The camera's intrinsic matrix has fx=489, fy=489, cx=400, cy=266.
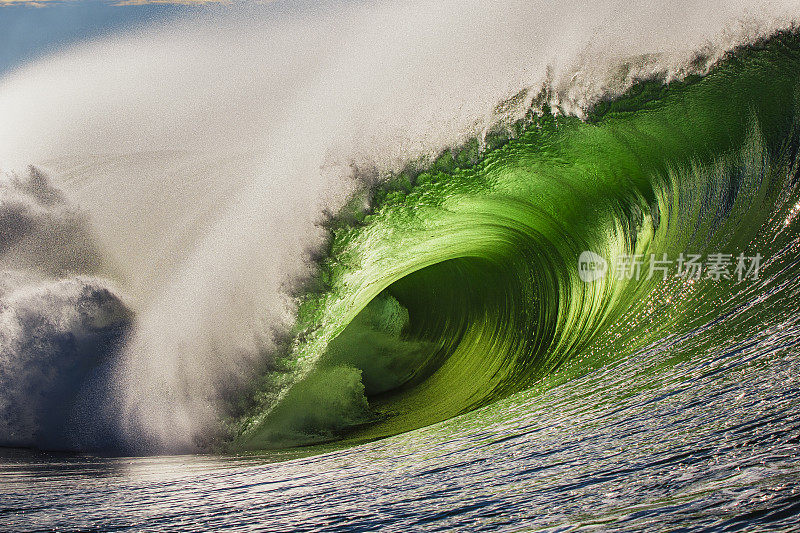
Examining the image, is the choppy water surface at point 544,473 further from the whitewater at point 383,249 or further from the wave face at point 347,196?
the wave face at point 347,196

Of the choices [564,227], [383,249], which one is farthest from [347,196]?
[564,227]

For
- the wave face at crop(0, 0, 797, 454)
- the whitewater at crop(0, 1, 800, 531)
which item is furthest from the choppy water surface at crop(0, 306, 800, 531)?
the wave face at crop(0, 0, 797, 454)

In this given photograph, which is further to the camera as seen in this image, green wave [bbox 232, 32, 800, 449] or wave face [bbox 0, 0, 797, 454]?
green wave [bbox 232, 32, 800, 449]

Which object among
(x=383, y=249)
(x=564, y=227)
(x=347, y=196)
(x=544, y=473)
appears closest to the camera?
(x=544, y=473)

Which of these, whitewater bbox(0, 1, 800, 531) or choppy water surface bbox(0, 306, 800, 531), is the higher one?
whitewater bbox(0, 1, 800, 531)

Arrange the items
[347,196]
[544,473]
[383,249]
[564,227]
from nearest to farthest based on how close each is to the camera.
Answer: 1. [544,473]
2. [347,196]
3. [383,249]
4. [564,227]

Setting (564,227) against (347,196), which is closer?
(347,196)

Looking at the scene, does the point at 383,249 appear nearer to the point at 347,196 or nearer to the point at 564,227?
the point at 347,196

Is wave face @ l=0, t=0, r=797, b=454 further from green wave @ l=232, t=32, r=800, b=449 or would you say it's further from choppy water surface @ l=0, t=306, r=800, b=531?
choppy water surface @ l=0, t=306, r=800, b=531
